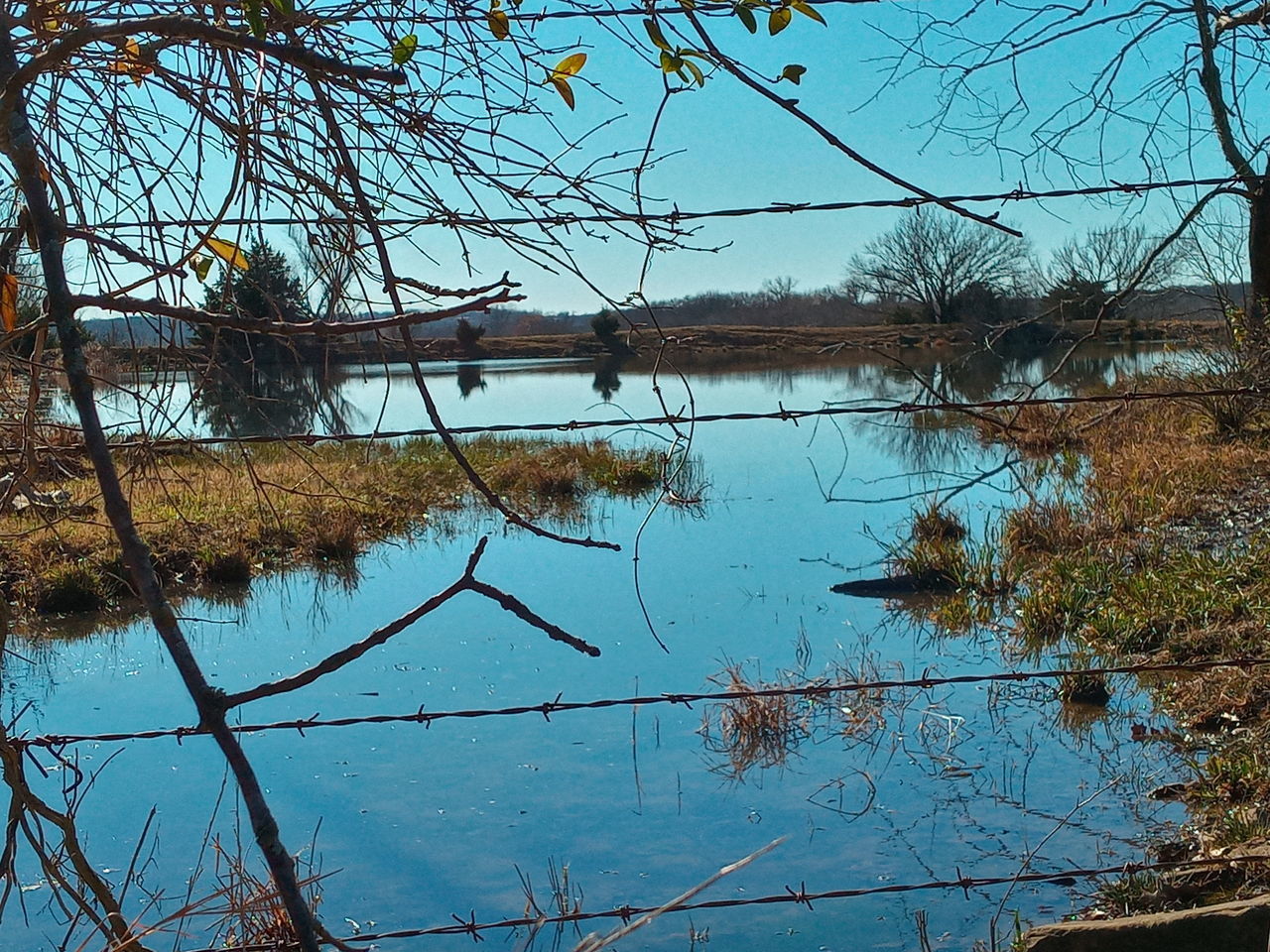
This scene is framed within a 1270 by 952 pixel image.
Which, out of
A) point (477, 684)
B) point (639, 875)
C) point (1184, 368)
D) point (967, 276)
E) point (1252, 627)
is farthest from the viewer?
point (1184, 368)

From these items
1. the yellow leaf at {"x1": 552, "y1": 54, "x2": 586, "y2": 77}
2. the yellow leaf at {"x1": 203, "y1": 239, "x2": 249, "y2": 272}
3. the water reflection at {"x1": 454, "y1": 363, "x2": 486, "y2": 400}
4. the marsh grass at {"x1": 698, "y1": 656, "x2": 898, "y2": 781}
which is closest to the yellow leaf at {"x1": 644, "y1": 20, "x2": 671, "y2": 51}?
the yellow leaf at {"x1": 552, "y1": 54, "x2": 586, "y2": 77}

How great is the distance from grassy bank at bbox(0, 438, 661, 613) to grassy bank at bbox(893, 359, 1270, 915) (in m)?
3.31

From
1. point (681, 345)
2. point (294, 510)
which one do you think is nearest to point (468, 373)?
point (294, 510)

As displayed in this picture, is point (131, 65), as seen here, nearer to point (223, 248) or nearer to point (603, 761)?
point (223, 248)

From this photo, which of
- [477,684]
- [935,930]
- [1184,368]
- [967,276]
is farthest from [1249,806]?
[1184,368]

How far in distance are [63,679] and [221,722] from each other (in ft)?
20.1

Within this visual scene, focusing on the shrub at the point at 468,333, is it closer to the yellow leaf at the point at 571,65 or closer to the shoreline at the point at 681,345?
the shoreline at the point at 681,345

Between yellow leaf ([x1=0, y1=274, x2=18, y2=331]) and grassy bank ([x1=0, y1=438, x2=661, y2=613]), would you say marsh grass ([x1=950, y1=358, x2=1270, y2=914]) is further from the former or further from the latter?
grassy bank ([x1=0, y1=438, x2=661, y2=613])

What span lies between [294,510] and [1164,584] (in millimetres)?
6769

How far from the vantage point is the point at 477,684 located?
6.18m

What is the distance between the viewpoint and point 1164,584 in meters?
6.49

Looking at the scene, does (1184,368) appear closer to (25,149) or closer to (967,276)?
(967,276)

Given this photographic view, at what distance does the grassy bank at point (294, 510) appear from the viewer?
26.7 feet

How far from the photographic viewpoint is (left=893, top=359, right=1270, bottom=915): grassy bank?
3744mm
